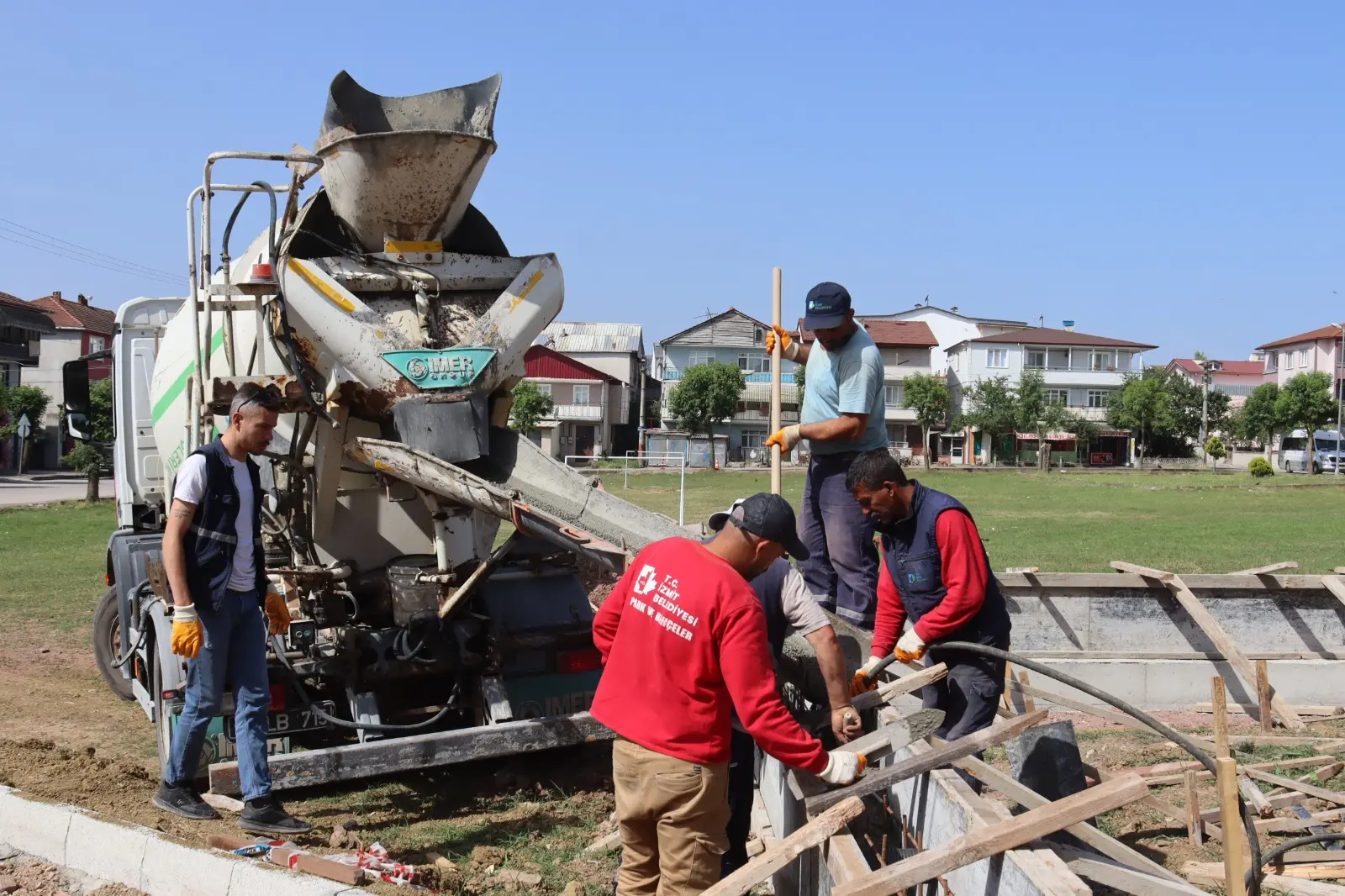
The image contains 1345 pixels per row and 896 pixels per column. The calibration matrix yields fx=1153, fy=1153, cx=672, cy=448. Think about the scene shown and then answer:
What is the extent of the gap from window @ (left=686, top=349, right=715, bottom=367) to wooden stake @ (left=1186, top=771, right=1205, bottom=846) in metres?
72.1

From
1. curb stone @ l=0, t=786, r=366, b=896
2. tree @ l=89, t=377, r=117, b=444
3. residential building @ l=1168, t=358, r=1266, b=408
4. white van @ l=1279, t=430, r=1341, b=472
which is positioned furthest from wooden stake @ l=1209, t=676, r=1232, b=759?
residential building @ l=1168, t=358, r=1266, b=408

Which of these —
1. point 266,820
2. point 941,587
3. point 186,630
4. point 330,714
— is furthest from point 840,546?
point 186,630

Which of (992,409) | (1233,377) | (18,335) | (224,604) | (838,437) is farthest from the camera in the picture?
(1233,377)

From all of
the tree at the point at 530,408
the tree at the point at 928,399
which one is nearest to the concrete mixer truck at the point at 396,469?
the tree at the point at 530,408

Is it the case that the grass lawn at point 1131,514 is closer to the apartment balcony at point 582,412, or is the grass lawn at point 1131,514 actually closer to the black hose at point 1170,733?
the black hose at point 1170,733

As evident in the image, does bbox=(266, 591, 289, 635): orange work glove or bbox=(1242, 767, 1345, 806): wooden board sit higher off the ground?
bbox=(266, 591, 289, 635): orange work glove

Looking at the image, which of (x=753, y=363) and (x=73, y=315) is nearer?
(x=73, y=315)

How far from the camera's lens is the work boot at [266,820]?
524cm

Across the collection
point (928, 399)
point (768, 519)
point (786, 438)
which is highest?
point (928, 399)

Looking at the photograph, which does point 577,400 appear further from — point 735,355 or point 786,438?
point 786,438

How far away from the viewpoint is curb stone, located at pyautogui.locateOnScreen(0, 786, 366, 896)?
435cm

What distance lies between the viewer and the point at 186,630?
5.00 meters

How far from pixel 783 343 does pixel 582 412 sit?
207 feet

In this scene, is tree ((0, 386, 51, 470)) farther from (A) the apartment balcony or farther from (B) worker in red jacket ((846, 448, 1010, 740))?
(B) worker in red jacket ((846, 448, 1010, 740))
